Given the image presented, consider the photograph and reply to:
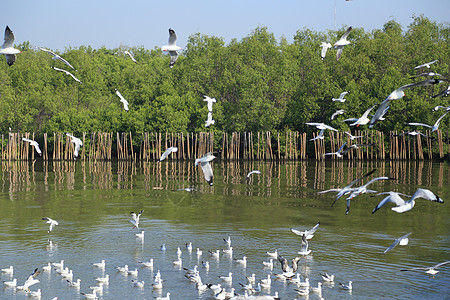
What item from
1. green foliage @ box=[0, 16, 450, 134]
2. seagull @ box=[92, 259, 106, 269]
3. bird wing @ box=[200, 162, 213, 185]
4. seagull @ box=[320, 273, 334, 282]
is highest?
green foliage @ box=[0, 16, 450, 134]

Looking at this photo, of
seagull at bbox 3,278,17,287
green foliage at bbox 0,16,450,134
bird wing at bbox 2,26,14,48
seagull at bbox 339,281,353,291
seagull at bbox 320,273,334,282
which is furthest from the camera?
green foliage at bbox 0,16,450,134

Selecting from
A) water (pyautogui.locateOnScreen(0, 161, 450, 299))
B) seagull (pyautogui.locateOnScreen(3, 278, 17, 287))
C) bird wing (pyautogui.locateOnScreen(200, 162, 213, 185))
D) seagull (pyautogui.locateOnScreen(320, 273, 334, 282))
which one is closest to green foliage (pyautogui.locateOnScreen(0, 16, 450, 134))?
water (pyautogui.locateOnScreen(0, 161, 450, 299))

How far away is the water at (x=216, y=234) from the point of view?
57.4ft

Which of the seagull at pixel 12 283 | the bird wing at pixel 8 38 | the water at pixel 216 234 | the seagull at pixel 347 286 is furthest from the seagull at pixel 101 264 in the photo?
the bird wing at pixel 8 38

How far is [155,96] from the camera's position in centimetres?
8825

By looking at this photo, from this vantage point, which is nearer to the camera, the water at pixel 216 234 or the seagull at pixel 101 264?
the water at pixel 216 234

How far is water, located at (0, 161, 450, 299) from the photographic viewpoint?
17.5m

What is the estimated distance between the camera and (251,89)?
259 feet

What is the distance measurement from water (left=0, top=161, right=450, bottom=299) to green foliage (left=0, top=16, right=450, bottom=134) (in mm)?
31626

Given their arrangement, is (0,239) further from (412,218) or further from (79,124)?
(79,124)

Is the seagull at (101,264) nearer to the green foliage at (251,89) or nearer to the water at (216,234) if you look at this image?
the water at (216,234)

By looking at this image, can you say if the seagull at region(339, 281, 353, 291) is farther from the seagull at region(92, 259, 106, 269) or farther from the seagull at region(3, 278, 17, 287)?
the seagull at region(3, 278, 17, 287)

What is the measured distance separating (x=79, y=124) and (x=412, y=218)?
62463mm

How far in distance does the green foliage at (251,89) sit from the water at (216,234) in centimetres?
3163
